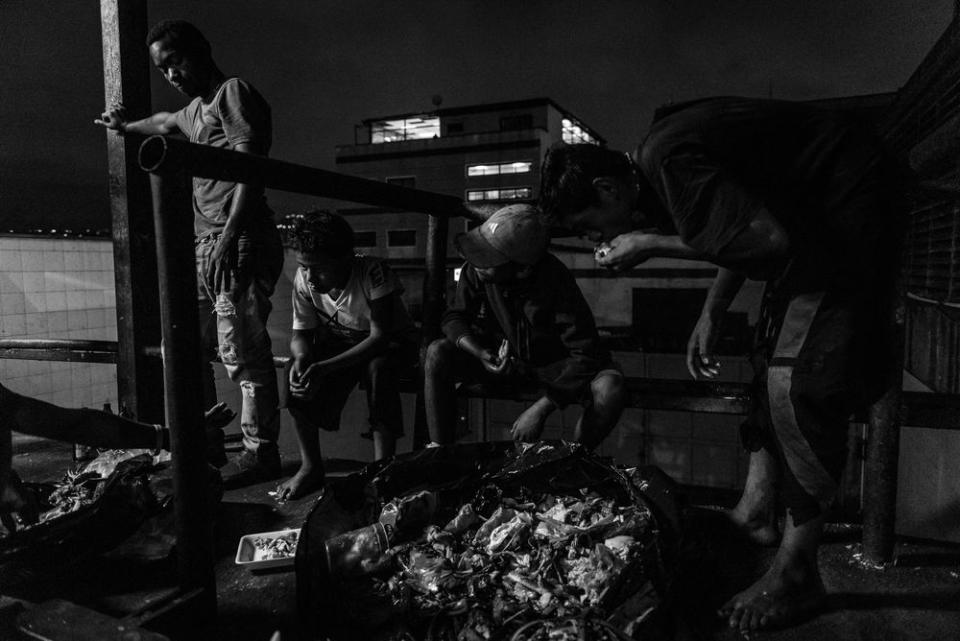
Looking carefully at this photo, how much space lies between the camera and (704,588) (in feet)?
5.86

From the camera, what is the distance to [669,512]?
68.9 inches

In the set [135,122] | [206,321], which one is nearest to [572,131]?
[135,122]

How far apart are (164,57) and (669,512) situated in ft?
10.5

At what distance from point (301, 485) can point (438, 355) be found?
0.90 meters

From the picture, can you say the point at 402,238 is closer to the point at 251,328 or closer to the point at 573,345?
the point at 251,328

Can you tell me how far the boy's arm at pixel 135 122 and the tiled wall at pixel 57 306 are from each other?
12.3ft

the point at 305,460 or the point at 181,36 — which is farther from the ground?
the point at 181,36

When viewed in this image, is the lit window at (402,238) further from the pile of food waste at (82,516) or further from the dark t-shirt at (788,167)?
the dark t-shirt at (788,167)

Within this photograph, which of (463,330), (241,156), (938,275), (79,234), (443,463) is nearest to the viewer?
(241,156)

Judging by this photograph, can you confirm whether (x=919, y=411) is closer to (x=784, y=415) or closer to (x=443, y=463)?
(x=784, y=415)

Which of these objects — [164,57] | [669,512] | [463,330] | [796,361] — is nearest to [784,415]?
[796,361]

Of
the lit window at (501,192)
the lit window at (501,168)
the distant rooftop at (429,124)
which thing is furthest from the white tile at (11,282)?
the distant rooftop at (429,124)

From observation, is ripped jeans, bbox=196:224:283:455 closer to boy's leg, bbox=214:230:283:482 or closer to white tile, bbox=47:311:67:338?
boy's leg, bbox=214:230:283:482

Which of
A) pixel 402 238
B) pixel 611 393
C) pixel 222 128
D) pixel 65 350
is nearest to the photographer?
pixel 611 393
